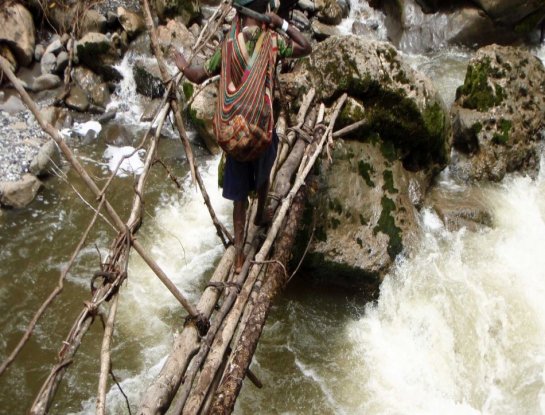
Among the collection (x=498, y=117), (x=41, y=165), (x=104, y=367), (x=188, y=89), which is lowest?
(x=104, y=367)

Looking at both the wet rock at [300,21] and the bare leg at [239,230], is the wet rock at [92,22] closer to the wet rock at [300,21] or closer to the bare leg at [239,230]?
the wet rock at [300,21]

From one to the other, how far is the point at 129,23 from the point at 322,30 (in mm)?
3567

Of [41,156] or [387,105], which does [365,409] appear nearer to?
[387,105]

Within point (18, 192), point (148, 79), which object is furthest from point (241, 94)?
point (148, 79)

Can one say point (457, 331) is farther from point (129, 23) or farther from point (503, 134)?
point (129, 23)

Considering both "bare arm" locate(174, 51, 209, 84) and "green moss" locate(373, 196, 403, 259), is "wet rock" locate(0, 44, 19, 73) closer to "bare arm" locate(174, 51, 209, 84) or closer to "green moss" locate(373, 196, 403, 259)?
"bare arm" locate(174, 51, 209, 84)

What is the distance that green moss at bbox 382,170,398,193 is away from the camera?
5.63 meters

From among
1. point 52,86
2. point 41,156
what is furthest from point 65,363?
point 52,86

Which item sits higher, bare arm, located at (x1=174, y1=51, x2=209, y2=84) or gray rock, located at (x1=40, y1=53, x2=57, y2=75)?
gray rock, located at (x1=40, y1=53, x2=57, y2=75)

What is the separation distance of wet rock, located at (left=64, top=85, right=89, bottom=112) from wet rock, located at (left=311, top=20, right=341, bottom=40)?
4.37 m

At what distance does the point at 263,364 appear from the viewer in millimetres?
4762

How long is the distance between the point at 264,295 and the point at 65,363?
1.72 m

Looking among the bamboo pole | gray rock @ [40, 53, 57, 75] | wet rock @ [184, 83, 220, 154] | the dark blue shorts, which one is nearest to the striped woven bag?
the dark blue shorts

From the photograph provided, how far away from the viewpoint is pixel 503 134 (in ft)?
21.9
